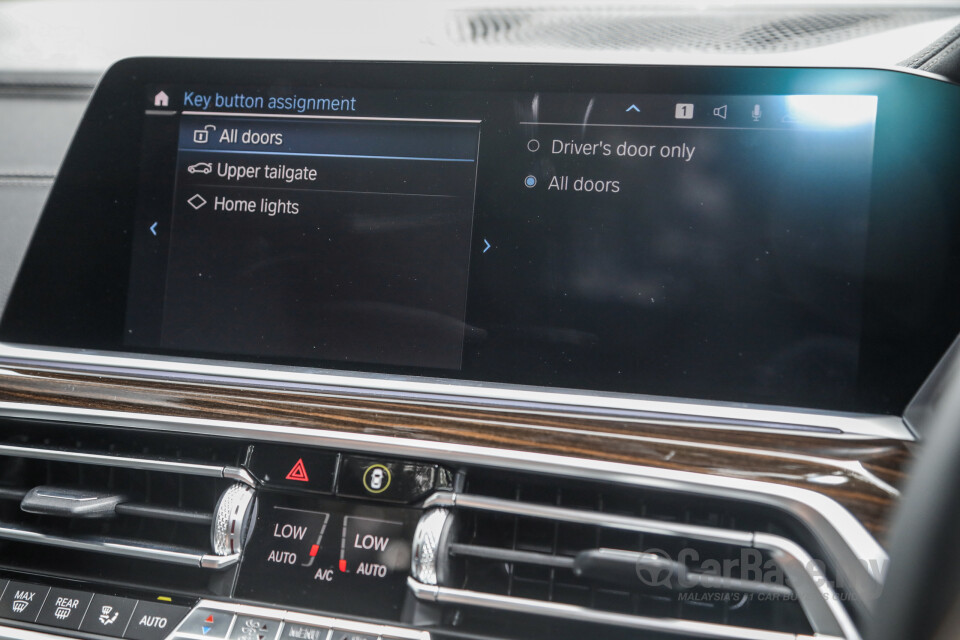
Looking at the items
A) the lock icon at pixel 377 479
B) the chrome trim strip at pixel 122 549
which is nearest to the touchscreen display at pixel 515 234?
the lock icon at pixel 377 479

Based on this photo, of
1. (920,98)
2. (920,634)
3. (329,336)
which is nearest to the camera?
(920,634)

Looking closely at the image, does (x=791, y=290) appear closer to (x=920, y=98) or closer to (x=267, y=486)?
(x=920, y=98)

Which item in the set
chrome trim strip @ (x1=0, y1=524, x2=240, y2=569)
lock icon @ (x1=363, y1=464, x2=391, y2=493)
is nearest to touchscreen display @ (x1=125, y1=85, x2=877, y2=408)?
lock icon @ (x1=363, y1=464, x2=391, y2=493)

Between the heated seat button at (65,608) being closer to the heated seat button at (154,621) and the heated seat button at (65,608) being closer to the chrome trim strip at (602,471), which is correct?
the heated seat button at (154,621)

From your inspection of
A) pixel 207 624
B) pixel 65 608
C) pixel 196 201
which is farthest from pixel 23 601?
pixel 196 201

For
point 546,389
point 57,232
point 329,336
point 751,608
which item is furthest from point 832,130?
point 57,232

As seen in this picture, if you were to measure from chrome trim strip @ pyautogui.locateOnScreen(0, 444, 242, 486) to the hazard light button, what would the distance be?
2.3 inches

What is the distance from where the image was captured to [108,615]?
4.15 feet

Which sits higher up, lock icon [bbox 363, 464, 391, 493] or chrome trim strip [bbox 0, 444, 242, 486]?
lock icon [bbox 363, 464, 391, 493]

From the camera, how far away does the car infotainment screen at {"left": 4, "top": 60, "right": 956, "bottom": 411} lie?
49.5 inches

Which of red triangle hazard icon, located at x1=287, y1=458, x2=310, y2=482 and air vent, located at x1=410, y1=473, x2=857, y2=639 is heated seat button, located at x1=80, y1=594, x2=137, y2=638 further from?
air vent, located at x1=410, y1=473, x2=857, y2=639

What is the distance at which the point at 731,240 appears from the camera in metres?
1.27

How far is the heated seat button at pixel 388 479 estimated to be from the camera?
121 centimetres

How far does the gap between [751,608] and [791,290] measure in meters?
0.49
